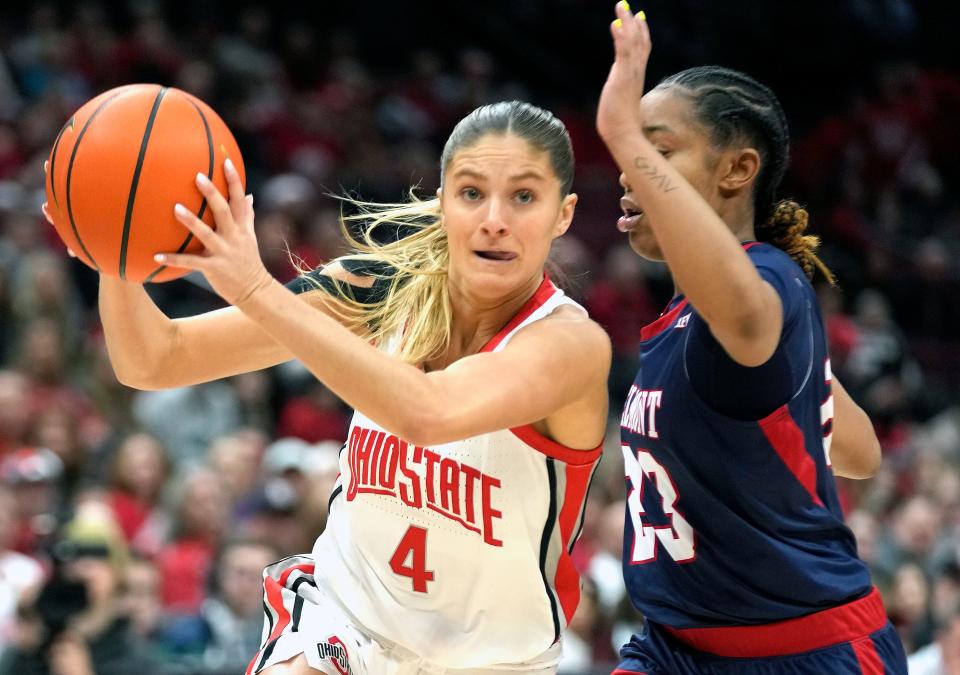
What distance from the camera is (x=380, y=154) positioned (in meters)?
11.3

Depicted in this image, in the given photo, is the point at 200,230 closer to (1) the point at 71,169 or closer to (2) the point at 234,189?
(2) the point at 234,189

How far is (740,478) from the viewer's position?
292 centimetres

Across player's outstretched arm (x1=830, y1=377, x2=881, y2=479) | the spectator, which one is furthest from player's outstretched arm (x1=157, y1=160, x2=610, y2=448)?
the spectator

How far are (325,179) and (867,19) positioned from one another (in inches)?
277

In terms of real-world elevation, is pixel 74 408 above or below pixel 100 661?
above

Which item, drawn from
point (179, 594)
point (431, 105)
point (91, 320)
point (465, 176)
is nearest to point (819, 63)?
point (431, 105)

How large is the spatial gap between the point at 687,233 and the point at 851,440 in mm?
1099

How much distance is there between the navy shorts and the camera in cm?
300

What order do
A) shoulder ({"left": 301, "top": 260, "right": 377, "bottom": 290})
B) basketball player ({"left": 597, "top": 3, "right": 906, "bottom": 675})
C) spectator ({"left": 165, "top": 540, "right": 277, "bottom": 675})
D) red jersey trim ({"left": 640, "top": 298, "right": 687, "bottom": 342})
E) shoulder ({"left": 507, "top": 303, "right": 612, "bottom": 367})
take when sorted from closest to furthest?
basketball player ({"left": 597, "top": 3, "right": 906, "bottom": 675}), shoulder ({"left": 507, "top": 303, "right": 612, "bottom": 367}), red jersey trim ({"left": 640, "top": 298, "right": 687, "bottom": 342}), shoulder ({"left": 301, "top": 260, "right": 377, "bottom": 290}), spectator ({"left": 165, "top": 540, "right": 277, "bottom": 675})

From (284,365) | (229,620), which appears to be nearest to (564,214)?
(229,620)

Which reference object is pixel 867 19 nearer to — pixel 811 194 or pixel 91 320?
pixel 811 194

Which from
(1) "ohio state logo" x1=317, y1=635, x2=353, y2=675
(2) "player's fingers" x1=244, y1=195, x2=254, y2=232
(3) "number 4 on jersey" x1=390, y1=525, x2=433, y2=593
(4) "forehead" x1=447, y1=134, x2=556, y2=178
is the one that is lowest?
(1) "ohio state logo" x1=317, y1=635, x2=353, y2=675

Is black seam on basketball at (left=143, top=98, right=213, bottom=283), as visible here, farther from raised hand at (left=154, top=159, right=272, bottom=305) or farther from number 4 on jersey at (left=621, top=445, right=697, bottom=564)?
number 4 on jersey at (left=621, top=445, right=697, bottom=564)

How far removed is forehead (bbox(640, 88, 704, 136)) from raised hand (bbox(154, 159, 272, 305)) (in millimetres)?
936
